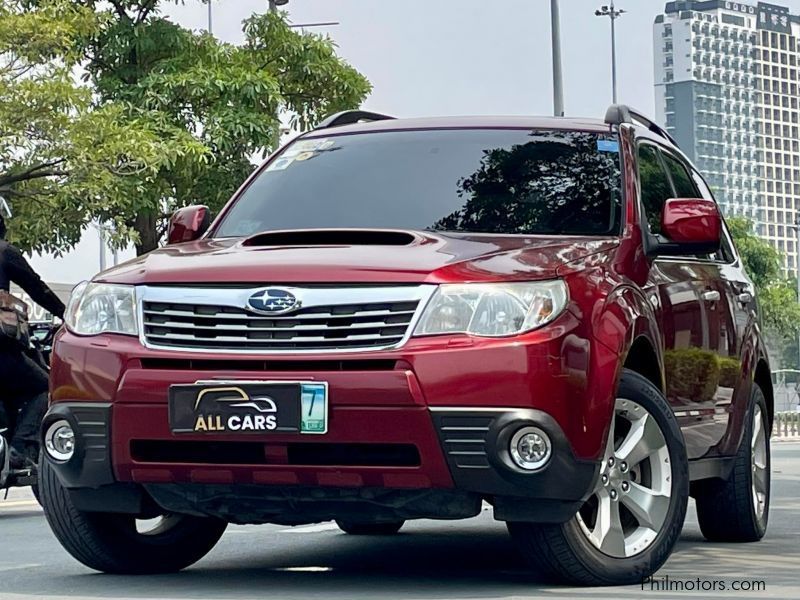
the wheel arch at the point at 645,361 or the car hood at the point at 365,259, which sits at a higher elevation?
the car hood at the point at 365,259

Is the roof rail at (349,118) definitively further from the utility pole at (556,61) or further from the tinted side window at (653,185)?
the utility pole at (556,61)

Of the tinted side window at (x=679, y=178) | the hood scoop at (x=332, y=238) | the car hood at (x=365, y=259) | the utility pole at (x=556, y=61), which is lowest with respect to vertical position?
the car hood at (x=365, y=259)

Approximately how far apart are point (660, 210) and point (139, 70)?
28780 millimetres

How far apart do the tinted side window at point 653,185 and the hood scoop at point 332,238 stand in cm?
132

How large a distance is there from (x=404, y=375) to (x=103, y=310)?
46.9 inches

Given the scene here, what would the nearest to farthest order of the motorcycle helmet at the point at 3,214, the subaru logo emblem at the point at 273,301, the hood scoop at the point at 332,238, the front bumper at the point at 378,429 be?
the front bumper at the point at 378,429
the subaru logo emblem at the point at 273,301
the hood scoop at the point at 332,238
the motorcycle helmet at the point at 3,214

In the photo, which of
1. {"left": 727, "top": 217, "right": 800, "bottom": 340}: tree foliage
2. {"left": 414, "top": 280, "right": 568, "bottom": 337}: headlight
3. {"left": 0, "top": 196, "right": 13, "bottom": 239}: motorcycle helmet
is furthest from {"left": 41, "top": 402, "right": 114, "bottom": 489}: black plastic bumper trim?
Answer: {"left": 727, "top": 217, "right": 800, "bottom": 340}: tree foliage

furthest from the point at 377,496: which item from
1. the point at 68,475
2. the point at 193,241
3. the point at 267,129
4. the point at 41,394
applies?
the point at 267,129

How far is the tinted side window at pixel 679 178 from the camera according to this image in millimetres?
8609

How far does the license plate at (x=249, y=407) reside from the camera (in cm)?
619

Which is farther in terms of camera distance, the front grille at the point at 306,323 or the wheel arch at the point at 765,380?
the wheel arch at the point at 765,380

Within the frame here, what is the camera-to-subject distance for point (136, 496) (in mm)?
6680

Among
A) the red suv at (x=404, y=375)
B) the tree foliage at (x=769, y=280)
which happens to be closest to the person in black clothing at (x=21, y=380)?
the red suv at (x=404, y=375)

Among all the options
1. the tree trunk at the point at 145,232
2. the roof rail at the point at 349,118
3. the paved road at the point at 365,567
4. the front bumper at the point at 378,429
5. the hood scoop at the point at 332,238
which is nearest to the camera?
the front bumper at the point at 378,429
